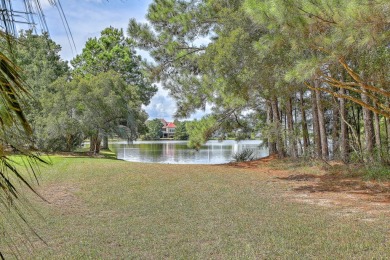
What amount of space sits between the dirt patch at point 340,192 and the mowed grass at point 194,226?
0.40 metres

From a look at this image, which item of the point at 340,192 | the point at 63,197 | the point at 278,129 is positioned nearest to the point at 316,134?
the point at 278,129

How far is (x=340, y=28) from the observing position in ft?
18.0

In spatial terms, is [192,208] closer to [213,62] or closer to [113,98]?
[213,62]

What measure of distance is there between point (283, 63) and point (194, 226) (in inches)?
192

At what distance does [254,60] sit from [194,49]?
6.30 m

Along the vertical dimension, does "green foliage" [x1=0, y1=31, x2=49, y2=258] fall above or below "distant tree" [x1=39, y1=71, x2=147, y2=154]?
below

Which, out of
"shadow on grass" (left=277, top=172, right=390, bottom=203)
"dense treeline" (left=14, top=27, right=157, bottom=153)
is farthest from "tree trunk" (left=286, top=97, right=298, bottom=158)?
"dense treeline" (left=14, top=27, right=157, bottom=153)

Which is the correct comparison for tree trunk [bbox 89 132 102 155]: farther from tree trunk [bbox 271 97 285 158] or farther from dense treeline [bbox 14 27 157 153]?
tree trunk [bbox 271 97 285 158]

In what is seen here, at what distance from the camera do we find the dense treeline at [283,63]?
571cm

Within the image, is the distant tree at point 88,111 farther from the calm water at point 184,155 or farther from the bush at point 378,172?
the bush at point 378,172

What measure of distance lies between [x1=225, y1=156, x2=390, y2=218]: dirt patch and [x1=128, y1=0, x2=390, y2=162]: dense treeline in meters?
1.41

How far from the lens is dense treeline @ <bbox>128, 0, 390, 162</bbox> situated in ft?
18.7

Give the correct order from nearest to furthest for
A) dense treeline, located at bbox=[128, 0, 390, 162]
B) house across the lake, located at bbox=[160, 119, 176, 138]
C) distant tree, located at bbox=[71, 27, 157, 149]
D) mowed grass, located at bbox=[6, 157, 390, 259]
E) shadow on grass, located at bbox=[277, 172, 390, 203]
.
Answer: mowed grass, located at bbox=[6, 157, 390, 259]
dense treeline, located at bbox=[128, 0, 390, 162]
shadow on grass, located at bbox=[277, 172, 390, 203]
distant tree, located at bbox=[71, 27, 157, 149]
house across the lake, located at bbox=[160, 119, 176, 138]

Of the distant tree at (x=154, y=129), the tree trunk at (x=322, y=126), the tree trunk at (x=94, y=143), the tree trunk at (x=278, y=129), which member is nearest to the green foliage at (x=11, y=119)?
the tree trunk at (x=322, y=126)
